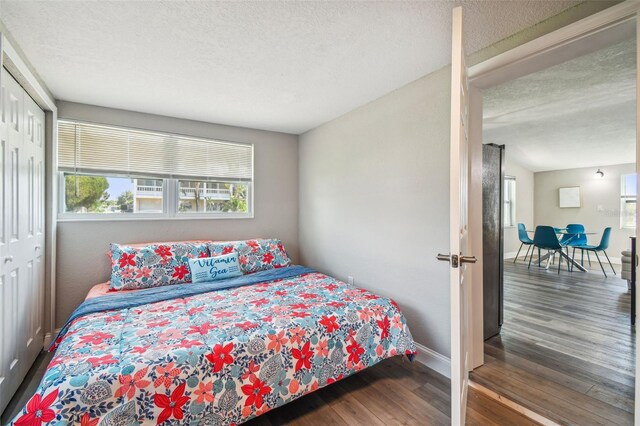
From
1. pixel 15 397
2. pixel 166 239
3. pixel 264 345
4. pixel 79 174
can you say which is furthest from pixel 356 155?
pixel 15 397

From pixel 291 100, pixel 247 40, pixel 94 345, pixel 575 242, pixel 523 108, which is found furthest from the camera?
pixel 575 242

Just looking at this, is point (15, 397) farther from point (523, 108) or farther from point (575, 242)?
point (575, 242)

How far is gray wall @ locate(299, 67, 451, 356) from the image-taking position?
2.21 metres

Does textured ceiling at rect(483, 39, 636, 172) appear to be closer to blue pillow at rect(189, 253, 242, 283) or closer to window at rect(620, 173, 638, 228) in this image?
window at rect(620, 173, 638, 228)

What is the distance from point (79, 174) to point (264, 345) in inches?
102

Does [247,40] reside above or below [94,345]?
above

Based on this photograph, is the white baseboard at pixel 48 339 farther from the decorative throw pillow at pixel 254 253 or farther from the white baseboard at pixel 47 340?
the decorative throw pillow at pixel 254 253

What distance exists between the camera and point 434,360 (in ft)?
7.34

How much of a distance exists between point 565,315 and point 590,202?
190 inches

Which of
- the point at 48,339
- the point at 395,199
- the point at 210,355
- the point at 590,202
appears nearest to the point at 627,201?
Result: the point at 590,202

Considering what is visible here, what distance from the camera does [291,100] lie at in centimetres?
276

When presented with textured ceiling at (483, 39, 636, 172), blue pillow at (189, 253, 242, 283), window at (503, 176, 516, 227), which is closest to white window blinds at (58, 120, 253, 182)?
blue pillow at (189, 253, 242, 283)

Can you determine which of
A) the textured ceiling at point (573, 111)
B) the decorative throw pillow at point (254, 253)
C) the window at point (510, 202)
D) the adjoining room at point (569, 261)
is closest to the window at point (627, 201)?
the adjoining room at point (569, 261)

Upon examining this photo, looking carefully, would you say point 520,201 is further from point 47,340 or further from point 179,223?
point 47,340
